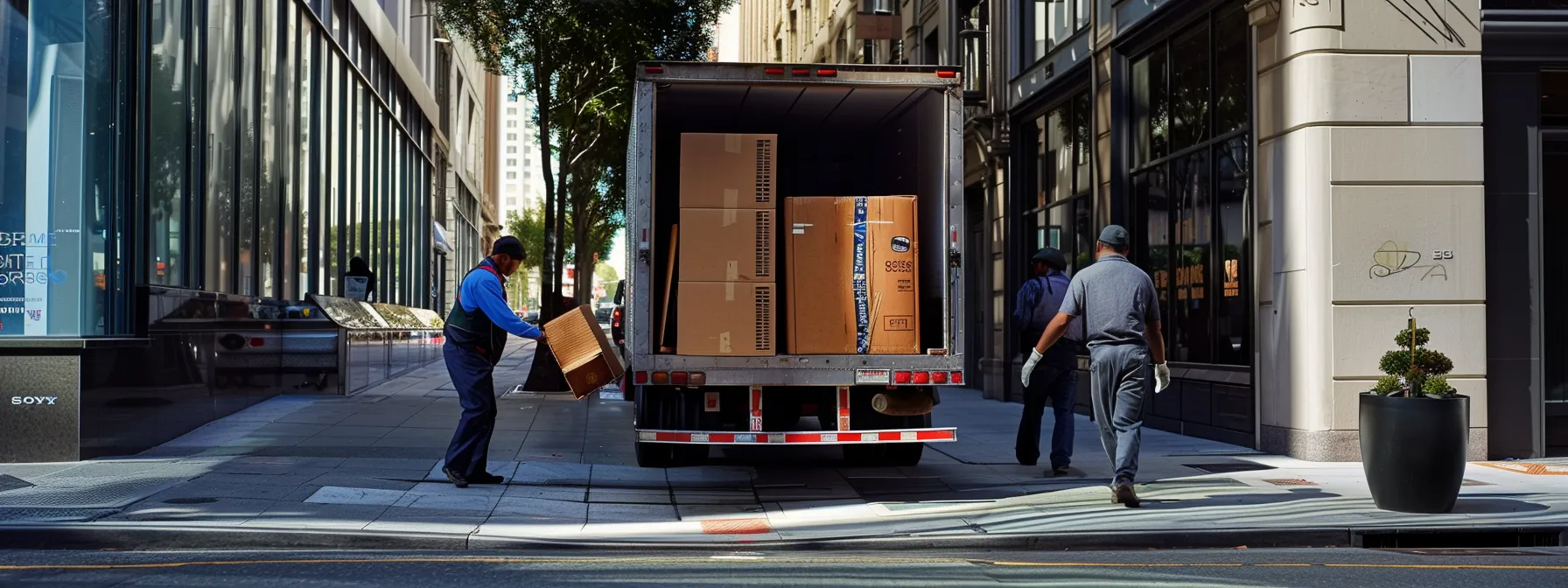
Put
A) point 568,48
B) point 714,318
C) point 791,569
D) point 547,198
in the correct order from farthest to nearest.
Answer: point 568,48 → point 547,198 → point 714,318 → point 791,569

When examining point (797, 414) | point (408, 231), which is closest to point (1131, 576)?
point (797, 414)

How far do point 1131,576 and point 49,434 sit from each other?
26.6ft

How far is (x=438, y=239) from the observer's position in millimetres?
38219

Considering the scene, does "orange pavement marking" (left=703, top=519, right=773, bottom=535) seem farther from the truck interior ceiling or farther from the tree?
the tree

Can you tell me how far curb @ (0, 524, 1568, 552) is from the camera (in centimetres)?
735

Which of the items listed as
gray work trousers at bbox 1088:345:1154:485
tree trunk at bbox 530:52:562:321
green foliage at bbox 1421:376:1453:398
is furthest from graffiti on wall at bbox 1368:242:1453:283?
tree trunk at bbox 530:52:562:321

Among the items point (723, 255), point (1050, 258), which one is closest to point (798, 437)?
point (723, 255)

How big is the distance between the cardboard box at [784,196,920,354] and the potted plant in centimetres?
308

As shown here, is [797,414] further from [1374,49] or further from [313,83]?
[313,83]

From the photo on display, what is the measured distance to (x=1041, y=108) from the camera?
61.2ft

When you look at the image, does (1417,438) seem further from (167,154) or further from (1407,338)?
(167,154)

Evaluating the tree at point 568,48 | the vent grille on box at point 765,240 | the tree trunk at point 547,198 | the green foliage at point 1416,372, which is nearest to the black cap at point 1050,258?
the vent grille on box at point 765,240

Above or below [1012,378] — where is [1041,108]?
above

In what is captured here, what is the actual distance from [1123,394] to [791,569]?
118 inches
